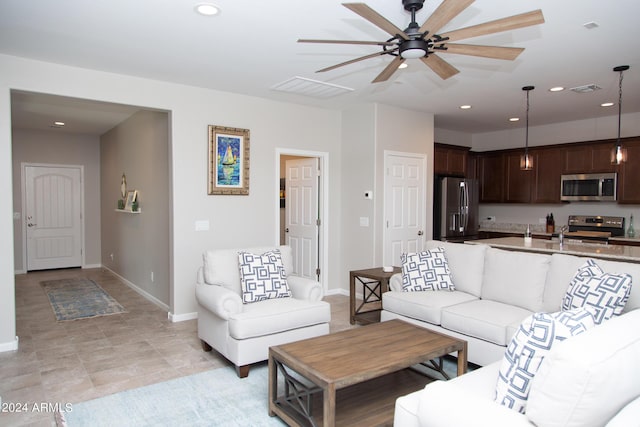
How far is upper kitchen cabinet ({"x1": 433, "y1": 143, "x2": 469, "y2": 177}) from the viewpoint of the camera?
22.3 ft

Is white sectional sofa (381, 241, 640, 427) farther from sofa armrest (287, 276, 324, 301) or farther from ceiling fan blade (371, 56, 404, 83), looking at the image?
ceiling fan blade (371, 56, 404, 83)

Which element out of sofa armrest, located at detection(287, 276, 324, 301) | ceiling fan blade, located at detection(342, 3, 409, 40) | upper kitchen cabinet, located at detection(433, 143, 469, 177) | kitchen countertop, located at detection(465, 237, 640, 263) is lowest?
sofa armrest, located at detection(287, 276, 324, 301)

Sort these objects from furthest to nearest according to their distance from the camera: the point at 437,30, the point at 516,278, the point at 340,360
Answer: the point at 516,278
the point at 340,360
the point at 437,30

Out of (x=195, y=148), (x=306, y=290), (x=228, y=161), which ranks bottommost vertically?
(x=306, y=290)

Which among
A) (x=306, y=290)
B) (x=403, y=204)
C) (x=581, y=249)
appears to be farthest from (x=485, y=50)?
A: (x=403, y=204)

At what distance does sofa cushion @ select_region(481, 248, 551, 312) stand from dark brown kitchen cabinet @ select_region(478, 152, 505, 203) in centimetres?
415

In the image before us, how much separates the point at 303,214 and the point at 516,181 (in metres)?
3.92

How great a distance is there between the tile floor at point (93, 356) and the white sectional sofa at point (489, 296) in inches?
45.8

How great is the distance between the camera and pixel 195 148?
477 centimetres

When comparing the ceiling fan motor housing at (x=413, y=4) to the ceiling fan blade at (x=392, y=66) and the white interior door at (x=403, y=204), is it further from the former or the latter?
the white interior door at (x=403, y=204)

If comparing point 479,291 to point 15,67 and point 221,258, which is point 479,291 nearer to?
point 221,258

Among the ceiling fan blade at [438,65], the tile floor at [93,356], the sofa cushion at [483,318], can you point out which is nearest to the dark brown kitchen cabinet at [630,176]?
the sofa cushion at [483,318]

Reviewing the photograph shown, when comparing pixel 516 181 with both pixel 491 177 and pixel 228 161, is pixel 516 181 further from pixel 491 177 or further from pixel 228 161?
pixel 228 161

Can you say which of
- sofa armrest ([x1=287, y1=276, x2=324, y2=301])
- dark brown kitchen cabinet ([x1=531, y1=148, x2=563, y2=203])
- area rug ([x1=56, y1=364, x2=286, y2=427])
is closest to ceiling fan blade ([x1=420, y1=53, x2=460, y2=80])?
sofa armrest ([x1=287, y1=276, x2=324, y2=301])
